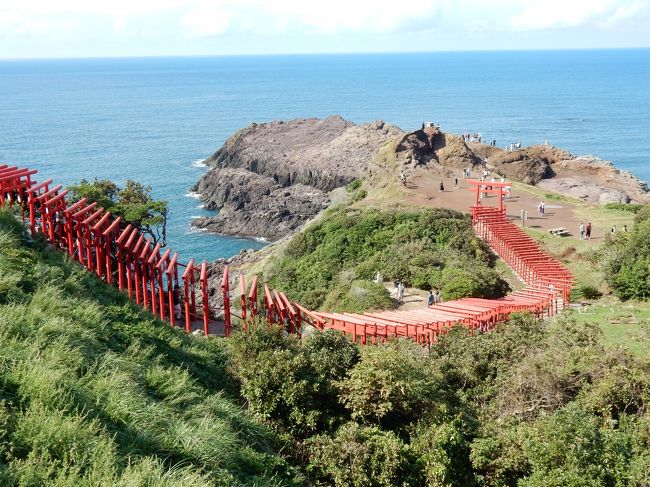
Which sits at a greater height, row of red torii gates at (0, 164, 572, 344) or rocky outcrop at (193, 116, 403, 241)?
row of red torii gates at (0, 164, 572, 344)

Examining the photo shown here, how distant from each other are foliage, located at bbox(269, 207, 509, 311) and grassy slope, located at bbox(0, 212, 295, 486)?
12.8 metres

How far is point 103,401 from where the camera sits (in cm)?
985

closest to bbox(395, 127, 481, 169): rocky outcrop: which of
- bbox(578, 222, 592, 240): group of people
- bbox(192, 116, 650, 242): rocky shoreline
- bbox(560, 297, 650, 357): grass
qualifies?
bbox(192, 116, 650, 242): rocky shoreline

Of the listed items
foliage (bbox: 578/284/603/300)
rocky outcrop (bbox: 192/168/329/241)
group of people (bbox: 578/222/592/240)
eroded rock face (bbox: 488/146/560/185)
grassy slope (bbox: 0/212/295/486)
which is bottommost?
rocky outcrop (bbox: 192/168/329/241)

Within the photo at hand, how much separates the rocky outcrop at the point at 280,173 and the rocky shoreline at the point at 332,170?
11 cm

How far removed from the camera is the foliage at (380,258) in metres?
26.8

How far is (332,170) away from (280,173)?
23.7ft

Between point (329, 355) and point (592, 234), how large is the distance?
23.5 meters

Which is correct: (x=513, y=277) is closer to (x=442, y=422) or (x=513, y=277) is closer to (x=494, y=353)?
(x=494, y=353)

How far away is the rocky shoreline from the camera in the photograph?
54.2 metres

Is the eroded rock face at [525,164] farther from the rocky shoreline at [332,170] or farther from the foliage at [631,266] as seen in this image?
the foliage at [631,266]

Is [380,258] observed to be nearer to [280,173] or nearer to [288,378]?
[288,378]

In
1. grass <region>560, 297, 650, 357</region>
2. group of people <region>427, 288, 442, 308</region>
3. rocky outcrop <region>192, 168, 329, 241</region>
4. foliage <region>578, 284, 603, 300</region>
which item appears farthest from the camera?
rocky outcrop <region>192, 168, 329, 241</region>

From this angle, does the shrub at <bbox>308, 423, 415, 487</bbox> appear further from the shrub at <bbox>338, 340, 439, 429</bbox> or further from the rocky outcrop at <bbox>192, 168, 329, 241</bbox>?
the rocky outcrop at <bbox>192, 168, 329, 241</bbox>
